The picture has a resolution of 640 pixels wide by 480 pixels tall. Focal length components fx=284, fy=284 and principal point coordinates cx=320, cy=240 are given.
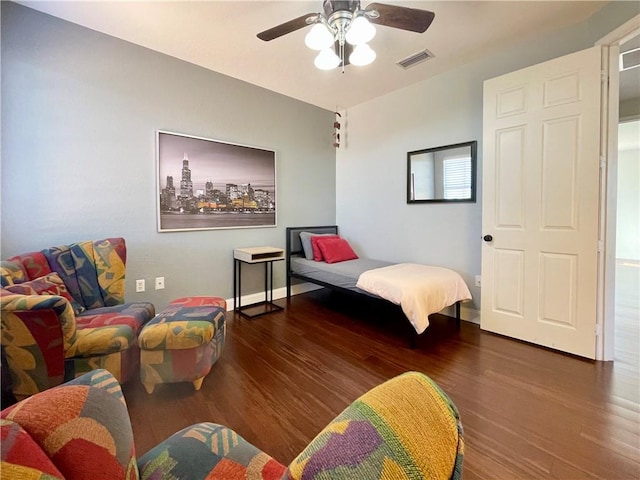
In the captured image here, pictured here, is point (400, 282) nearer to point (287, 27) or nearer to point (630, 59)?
point (287, 27)

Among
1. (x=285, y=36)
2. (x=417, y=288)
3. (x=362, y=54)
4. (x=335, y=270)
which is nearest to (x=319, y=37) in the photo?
(x=362, y=54)

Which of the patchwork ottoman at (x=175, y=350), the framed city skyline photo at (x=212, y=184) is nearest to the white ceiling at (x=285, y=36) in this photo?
the framed city skyline photo at (x=212, y=184)

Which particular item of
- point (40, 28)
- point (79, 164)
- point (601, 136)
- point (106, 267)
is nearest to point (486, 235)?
point (601, 136)

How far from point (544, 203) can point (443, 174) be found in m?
1.08

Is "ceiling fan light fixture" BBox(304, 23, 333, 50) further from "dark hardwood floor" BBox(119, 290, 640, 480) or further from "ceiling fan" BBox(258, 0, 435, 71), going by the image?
"dark hardwood floor" BBox(119, 290, 640, 480)

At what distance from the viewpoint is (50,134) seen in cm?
230

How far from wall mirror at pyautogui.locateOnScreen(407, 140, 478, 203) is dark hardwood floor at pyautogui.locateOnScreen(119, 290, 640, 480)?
149 cm


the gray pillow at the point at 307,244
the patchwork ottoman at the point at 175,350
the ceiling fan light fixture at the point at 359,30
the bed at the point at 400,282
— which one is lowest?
the patchwork ottoman at the point at 175,350

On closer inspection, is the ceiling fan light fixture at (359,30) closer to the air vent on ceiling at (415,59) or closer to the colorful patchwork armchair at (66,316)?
the air vent on ceiling at (415,59)

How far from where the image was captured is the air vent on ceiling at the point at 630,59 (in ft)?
8.90

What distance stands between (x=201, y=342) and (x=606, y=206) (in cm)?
313

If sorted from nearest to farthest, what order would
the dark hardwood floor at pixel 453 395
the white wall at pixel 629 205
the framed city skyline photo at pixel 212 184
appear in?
the dark hardwood floor at pixel 453 395, the framed city skyline photo at pixel 212 184, the white wall at pixel 629 205

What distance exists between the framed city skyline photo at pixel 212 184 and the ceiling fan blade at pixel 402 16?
6.82 feet

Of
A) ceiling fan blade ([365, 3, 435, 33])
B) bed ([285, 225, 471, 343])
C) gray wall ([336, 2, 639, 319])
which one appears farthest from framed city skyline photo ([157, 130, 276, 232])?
ceiling fan blade ([365, 3, 435, 33])
